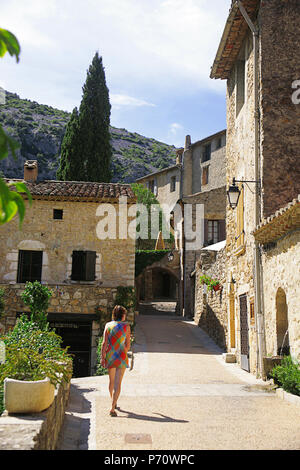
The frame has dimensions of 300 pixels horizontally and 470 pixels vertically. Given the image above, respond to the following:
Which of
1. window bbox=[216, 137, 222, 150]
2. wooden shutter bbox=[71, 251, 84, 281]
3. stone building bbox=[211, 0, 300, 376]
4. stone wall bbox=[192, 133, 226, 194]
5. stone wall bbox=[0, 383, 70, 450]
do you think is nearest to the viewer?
stone wall bbox=[0, 383, 70, 450]

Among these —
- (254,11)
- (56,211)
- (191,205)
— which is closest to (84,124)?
(191,205)

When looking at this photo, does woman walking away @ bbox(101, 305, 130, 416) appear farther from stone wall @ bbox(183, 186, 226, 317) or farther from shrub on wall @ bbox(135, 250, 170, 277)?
shrub on wall @ bbox(135, 250, 170, 277)

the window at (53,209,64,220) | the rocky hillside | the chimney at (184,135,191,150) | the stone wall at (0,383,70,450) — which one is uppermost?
the rocky hillside

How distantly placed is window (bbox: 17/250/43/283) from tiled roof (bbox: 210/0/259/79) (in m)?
9.32

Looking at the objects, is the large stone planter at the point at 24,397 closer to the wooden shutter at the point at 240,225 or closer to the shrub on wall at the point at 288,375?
the shrub on wall at the point at 288,375

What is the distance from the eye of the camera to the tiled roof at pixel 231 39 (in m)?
11.3

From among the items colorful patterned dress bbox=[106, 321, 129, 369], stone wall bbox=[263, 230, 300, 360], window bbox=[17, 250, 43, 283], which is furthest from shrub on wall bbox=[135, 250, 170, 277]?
colorful patterned dress bbox=[106, 321, 129, 369]

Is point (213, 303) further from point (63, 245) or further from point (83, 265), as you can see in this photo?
point (63, 245)

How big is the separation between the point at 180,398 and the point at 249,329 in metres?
4.16

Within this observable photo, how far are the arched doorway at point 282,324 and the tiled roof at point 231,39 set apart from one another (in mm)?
7156

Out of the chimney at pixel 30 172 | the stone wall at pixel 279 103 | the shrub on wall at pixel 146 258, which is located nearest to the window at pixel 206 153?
the shrub on wall at pixel 146 258

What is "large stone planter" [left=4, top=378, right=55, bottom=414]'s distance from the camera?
3641mm
